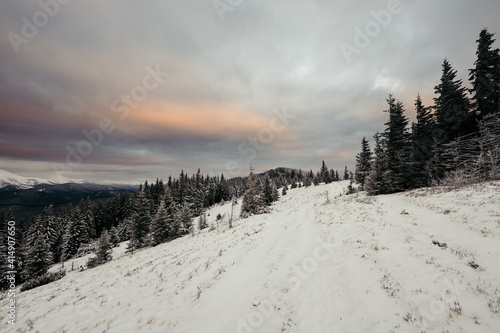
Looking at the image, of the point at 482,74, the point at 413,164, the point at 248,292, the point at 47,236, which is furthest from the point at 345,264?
the point at 47,236

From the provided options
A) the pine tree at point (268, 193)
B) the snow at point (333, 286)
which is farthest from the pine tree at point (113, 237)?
the pine tree at point (268, 193)

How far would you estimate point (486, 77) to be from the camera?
21.7 meters

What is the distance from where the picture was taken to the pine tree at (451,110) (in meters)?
24.5

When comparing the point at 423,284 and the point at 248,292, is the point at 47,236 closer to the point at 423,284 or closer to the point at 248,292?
the point at 248,292

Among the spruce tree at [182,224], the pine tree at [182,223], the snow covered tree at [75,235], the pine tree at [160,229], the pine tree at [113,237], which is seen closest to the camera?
the pine tree at [160,229]

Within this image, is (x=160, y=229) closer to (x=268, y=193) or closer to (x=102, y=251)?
(x=102, y=251)

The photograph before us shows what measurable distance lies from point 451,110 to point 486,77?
14.9 feet

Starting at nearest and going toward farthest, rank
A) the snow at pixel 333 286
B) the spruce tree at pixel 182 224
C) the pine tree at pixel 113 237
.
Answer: the snow at pixel 333 286
the spruce tree at pixel 182 224
the pine tree at pixel 113 237

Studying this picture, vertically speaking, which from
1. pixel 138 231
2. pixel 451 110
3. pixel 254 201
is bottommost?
pixel 138 231

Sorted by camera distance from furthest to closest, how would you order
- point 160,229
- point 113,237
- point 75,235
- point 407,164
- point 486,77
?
point 75,235 < point 113,237 < point 160,229 < point 407,164 < point 486,77

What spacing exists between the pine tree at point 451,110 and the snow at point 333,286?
16785 millimetres

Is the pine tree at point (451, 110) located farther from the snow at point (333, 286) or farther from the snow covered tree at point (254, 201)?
the snow covered tree at point (254, 201)

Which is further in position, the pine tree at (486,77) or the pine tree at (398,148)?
the pine tree at (398,148)

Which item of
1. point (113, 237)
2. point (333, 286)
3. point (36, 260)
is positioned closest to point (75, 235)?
point (113, 237)
